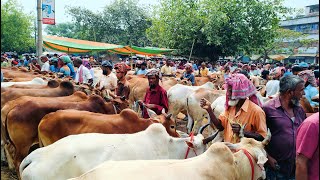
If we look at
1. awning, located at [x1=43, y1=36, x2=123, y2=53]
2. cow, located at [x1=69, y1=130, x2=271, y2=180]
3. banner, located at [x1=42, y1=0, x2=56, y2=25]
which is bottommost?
cow, located at [x1=69, y1=130, x2=271, y2=180]

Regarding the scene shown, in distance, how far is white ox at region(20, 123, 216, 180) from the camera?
10.7ft

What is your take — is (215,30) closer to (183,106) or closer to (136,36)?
(183,106)

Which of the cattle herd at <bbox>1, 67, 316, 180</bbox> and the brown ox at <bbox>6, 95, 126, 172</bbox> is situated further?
the brown ox at <bbox>6, 95, 126, 172</bbox>

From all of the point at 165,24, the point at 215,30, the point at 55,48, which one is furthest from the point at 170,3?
the point at 55,48

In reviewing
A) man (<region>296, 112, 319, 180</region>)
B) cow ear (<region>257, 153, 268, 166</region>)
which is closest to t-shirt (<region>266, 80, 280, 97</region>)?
cow ear (<region>257, 153, 268, 166</region>)

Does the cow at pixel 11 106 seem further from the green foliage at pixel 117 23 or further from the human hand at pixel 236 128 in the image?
the green foliage at pixel 117 23

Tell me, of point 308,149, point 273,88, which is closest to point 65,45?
point 273,88

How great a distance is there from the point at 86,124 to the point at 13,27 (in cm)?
902

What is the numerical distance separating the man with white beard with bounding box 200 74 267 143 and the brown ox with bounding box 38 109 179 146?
1.23m

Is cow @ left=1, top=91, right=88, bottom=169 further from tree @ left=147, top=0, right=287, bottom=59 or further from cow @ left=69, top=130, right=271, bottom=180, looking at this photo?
tree @ left=147, top=0, right=287, bottom=59

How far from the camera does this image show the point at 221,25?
21641 mm

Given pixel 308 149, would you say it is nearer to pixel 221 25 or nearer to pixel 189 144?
pixel 189 144

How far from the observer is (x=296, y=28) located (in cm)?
5444

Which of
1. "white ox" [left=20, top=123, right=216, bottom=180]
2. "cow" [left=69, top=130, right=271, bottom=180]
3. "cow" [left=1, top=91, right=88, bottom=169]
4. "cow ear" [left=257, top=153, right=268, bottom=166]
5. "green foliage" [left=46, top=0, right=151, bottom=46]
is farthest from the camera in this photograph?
"green foliage" [left=46, top=0, right=151, bottom=46]
